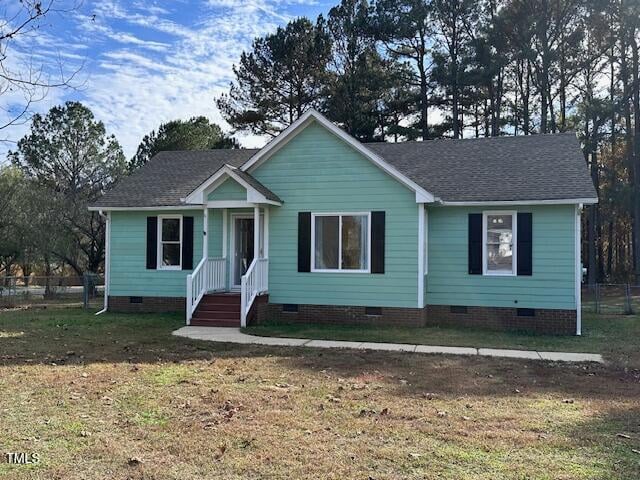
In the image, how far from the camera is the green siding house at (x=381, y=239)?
526 inches

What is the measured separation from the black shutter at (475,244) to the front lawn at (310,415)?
471 centimetres

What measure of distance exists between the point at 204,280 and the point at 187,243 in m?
2.22

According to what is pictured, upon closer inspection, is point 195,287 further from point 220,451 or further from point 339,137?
point 220,451

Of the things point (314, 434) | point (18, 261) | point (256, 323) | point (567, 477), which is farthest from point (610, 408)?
point (18, 261)

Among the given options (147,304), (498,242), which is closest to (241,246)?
(147,304)

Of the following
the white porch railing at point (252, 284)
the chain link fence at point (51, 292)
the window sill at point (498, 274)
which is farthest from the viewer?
the chain link fence at point (51, 292)

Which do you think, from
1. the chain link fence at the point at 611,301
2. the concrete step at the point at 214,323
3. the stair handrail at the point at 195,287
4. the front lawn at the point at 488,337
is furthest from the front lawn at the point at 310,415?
the chain link fence at the point at 611,301

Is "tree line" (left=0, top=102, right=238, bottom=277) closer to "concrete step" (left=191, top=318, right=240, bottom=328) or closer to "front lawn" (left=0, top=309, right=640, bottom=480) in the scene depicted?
"concrete step" (left=191, top=318, right=240, bottom=328)

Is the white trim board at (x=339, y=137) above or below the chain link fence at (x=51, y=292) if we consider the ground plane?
above

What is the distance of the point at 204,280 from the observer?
1400cm

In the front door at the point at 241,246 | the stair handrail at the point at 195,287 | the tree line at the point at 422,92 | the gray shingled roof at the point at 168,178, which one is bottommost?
the stair handrail at the point at 195,287

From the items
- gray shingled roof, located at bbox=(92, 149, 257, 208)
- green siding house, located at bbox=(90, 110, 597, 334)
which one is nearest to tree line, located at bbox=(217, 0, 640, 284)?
gray shingled roof, located at bbox=(92, 149, 257, 208)

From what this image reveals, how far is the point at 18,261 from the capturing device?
2848 cm

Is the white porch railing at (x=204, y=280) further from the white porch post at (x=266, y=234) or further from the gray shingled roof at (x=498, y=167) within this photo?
the gray shingled roof at (x=498, y=167)
